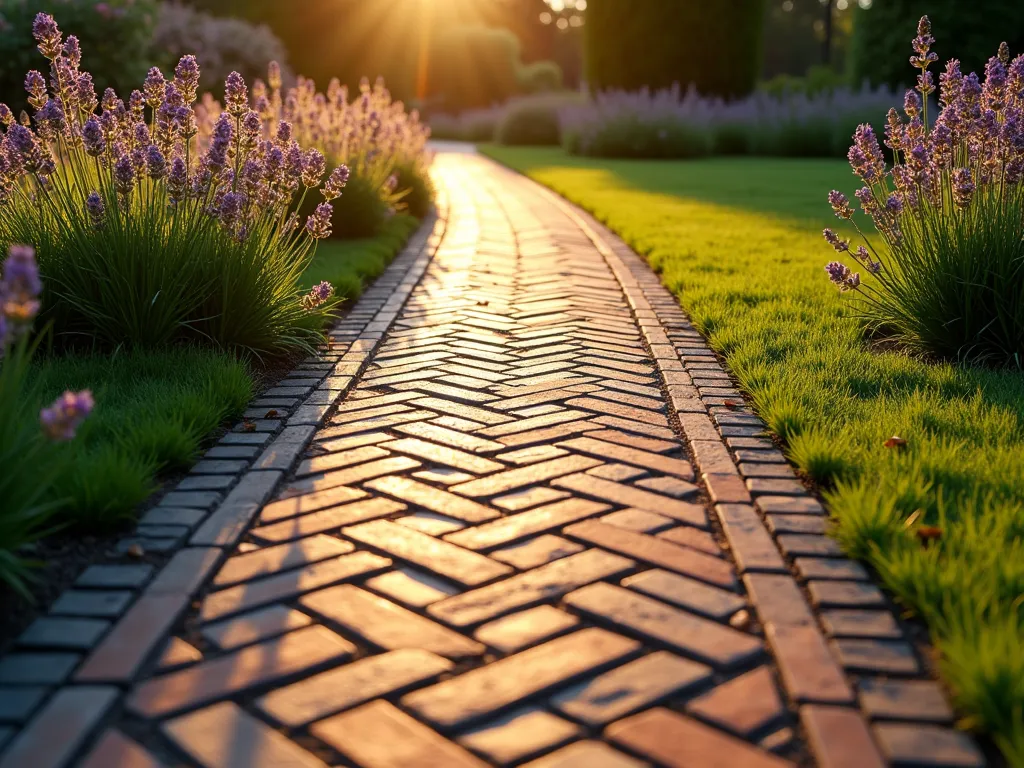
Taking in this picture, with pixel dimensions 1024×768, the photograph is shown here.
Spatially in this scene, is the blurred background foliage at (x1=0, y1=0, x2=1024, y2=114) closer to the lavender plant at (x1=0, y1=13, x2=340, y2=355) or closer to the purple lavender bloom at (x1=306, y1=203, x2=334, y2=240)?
the lavender plant at (x1=0, y1=13, x2=340, y2=355)

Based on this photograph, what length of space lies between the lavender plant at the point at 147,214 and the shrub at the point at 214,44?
14672 mm

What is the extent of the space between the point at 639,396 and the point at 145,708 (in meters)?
2.59

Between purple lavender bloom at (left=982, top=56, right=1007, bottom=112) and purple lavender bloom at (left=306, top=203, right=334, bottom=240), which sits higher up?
purple lavender bloom at (left=982, top=56, right=1007, bottom=112)

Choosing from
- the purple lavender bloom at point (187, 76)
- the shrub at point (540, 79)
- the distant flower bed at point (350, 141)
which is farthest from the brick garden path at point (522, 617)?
the shrub at point (540, 79)

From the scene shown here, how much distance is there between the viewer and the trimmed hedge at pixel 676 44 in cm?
2108

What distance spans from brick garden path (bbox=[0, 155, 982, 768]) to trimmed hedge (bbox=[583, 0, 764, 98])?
1889 centimetres

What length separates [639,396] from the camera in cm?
416

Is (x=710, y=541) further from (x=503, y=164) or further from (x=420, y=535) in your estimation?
(x=503, y=164)

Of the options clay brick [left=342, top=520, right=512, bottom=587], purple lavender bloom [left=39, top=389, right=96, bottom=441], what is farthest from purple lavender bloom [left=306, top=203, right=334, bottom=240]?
purple lavender bloom [left=39, top=389, right=96, bottom=441]

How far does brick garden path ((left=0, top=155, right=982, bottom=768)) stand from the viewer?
1.89m

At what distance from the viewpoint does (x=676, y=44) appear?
2153cm

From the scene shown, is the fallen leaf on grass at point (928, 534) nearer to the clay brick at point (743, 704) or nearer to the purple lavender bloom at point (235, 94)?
the clay brick at point (743, 704)

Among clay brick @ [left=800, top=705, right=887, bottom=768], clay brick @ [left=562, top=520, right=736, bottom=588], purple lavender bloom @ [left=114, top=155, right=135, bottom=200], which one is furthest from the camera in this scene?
purple lavender bloom @ [left=114, top=155, right=135, bottom=200]

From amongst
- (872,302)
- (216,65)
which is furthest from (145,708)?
(216,65)
